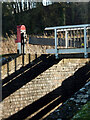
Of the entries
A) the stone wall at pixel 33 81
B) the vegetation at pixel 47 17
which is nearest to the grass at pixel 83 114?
the stone wall at pixel 33 81

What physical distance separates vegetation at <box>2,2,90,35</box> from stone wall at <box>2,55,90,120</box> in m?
16.0

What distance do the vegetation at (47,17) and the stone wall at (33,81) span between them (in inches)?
631

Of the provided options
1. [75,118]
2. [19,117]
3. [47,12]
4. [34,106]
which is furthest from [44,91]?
[47,12]

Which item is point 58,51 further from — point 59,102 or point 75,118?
point 75,118

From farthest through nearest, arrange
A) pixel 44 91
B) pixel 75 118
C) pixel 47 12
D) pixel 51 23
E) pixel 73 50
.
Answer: pixel 47 12
pixel 51 23
pixel 44 91
pixel 73 50
pixel 75 118

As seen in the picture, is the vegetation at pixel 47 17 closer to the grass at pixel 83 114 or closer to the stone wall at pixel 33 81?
the stone wall at pixel 33 81

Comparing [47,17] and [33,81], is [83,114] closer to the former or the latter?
[33,81]

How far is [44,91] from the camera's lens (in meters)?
13.5

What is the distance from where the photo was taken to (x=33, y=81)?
13492 millimetres

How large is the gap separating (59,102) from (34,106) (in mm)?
1318

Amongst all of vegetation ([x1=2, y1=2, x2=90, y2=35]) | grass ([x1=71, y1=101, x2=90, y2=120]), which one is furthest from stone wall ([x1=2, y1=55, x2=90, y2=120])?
vegetation ([x1=2, y1=2, x2=90, y2=35])

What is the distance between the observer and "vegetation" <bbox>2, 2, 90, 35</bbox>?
1160 inches

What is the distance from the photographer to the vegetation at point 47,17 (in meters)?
29.5

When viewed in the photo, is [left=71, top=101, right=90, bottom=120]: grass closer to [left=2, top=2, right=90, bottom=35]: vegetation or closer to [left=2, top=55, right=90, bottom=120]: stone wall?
[left=2, top=55, right=90, bottom=120]: stone wall
